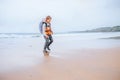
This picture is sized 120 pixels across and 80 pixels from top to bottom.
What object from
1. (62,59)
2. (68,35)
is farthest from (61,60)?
(68,35)

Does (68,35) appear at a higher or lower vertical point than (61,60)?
higher

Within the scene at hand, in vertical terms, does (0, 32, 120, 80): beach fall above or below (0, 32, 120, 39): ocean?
below

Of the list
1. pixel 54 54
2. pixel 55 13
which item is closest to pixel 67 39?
pixel 54 54

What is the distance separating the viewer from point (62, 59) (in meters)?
2.49

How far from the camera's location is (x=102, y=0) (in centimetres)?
258

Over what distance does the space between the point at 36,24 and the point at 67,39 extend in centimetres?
48

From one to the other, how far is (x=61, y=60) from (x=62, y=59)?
39 mm

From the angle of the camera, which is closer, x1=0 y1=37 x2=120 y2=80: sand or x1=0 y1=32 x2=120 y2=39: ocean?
x1=0 y1=37 x2=120 y2=80: sand

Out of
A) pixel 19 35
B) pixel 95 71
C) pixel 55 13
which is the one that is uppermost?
pixel 55 13

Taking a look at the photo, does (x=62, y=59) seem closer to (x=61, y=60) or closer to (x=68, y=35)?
(x=61, y=60)

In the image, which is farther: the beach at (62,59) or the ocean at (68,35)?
the ocean at (68,35)

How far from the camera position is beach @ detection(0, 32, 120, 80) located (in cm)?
206

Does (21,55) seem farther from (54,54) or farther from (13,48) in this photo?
(54,54)

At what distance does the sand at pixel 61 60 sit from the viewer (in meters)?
2.06
